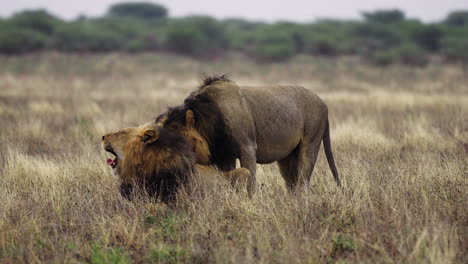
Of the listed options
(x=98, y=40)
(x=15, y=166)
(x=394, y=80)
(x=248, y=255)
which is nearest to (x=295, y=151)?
(x=248, y=255)

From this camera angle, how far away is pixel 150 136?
18.1ft

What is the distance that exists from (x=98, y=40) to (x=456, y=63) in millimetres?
27552

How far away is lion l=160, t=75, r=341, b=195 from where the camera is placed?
5996 mm

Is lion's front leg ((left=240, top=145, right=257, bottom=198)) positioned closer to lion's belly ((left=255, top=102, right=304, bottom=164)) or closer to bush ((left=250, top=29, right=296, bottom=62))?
lion's belly ((left=255, top=102, right=304, bottom=164))

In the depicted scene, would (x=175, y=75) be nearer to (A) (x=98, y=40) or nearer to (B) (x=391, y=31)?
(A) (x=98, y=40)

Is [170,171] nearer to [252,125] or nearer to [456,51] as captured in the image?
[252,125]

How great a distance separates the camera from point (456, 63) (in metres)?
38.8

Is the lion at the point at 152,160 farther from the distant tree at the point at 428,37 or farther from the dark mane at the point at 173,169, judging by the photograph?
the distant tree at the point at 428,37

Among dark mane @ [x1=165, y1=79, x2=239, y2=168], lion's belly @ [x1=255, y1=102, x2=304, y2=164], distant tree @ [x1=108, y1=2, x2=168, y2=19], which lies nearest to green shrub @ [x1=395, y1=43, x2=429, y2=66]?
lion's belly @ [x1=255, y1=102, x2=304, y2=164]

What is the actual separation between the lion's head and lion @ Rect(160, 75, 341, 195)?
0.89ft

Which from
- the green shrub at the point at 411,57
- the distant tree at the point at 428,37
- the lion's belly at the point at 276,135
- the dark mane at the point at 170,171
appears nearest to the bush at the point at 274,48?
the green shrub at the point at 411,57

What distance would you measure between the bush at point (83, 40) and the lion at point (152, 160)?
37.1 metres

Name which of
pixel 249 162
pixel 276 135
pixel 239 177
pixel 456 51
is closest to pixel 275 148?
pixel 276 135

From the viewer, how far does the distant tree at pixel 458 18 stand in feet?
279
